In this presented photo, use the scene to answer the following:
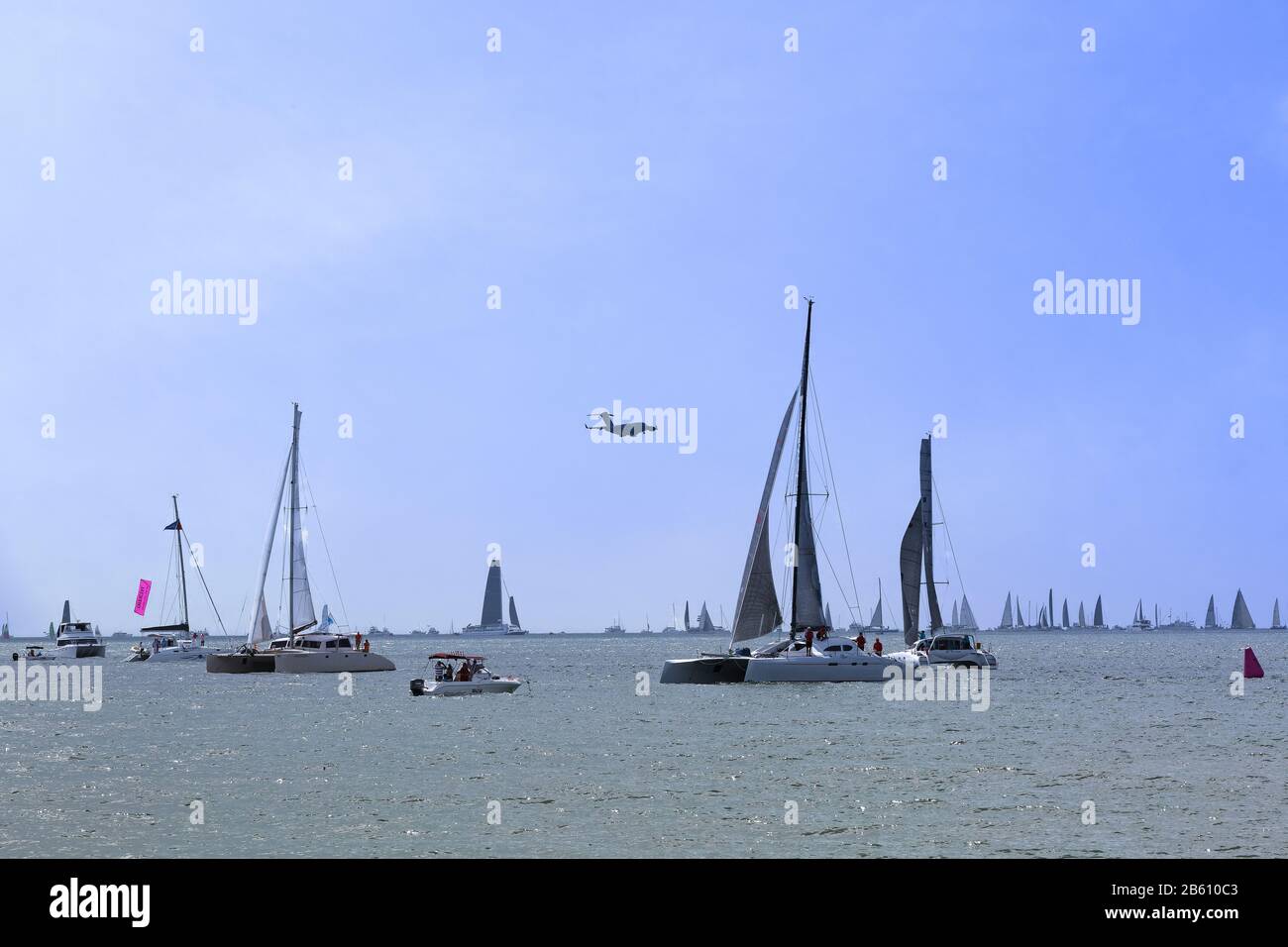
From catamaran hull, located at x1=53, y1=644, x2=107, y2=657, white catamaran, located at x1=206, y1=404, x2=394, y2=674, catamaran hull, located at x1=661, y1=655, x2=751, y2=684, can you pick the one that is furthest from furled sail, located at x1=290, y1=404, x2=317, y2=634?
catamaran hull, located at x1=53, y1=644, x2=107, y2=657

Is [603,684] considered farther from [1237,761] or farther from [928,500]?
[1237,761]

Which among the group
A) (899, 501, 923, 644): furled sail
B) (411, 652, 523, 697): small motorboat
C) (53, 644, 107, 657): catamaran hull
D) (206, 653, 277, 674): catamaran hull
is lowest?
(53, 644, 107, 657): catamaran hull

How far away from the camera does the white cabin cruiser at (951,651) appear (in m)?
92.9

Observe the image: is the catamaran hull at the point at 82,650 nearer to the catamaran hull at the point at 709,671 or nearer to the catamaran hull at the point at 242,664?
the catamaran hull at the point at 242,664

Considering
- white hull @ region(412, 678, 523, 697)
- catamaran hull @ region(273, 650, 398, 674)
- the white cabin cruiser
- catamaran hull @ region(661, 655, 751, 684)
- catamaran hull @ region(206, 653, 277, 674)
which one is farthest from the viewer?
catamaran hull @ region(206, 653, 277, 674)

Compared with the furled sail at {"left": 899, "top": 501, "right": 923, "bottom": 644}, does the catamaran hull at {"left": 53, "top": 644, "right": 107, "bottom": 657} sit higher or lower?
lower

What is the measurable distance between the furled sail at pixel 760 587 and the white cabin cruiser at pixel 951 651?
24.7m

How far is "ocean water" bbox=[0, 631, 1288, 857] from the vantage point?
86.9 ft

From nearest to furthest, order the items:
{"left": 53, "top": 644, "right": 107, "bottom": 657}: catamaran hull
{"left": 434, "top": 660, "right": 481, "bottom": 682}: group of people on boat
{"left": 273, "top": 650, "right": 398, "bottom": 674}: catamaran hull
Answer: {"left": 434, "top": 660, "right": 481, "bottom": 682}: group of people on boat
{"left": 273, "top": 650, "right": 398, "bottom": 674}: catamaran hull
{"left": 53, "top": 644, "right": 107, "bottom": 657}: catamaran hull

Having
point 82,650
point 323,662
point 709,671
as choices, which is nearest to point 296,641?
point 323,662

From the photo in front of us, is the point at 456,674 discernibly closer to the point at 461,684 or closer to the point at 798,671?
the point at 461,684

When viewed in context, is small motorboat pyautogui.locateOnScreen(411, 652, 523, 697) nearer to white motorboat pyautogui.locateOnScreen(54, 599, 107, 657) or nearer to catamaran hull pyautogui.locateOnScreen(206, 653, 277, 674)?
catamaran hull pyautogui.locateOnScreen(206, 653, 277, 674)

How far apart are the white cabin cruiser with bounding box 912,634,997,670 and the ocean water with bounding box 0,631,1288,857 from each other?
22.6 m
